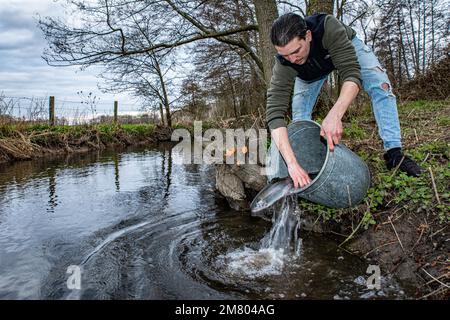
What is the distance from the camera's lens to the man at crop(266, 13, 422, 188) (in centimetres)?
222

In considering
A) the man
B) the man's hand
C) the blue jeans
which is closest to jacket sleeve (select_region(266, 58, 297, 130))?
the man

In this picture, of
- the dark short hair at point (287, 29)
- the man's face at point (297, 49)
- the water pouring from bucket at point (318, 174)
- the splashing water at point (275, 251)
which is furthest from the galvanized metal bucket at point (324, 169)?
the dark short hair at point (287, 29)

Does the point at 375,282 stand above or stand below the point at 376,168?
below

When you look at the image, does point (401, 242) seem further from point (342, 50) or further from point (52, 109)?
point (52, 109)

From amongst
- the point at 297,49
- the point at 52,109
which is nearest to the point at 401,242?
the point at 297,49

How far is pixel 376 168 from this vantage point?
3223mm

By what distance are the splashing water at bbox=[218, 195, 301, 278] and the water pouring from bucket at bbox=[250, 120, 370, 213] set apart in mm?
360

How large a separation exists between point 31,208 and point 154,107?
15.4m

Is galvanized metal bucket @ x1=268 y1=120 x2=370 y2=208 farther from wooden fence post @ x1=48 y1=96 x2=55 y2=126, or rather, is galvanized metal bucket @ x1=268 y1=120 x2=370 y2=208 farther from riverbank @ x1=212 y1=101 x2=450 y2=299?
wooden fence post @ x1=48 y1=96 x2=55 y2=126

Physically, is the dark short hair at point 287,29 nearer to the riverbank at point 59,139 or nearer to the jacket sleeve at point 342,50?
the jacket sleeve at point 342,50
